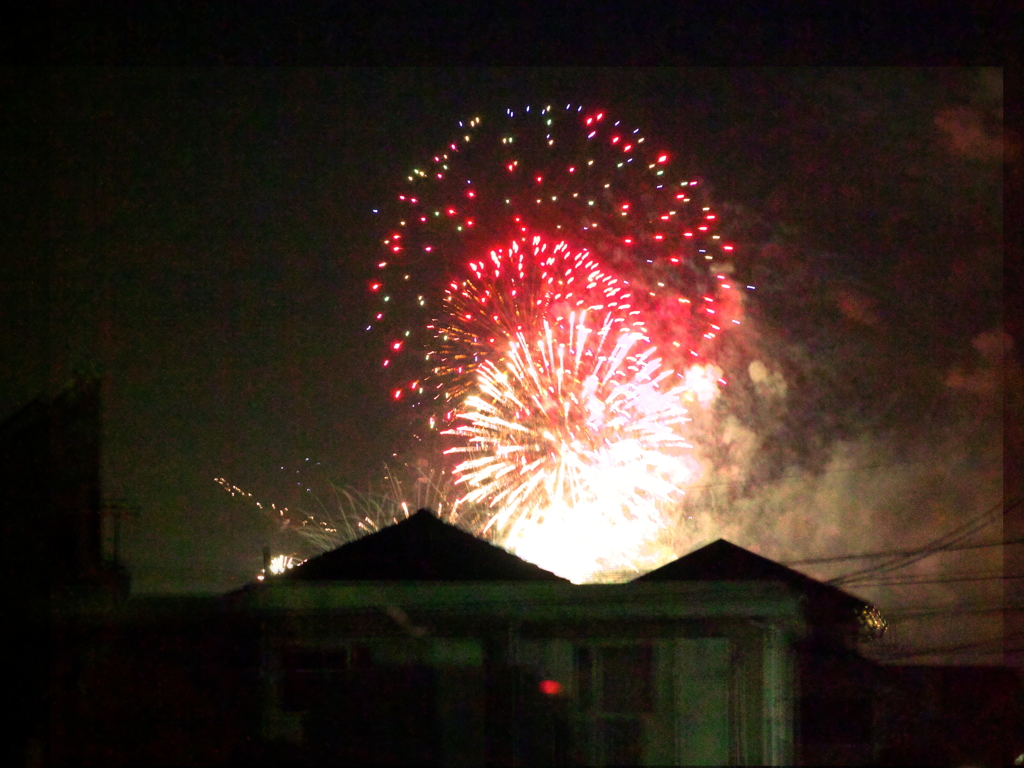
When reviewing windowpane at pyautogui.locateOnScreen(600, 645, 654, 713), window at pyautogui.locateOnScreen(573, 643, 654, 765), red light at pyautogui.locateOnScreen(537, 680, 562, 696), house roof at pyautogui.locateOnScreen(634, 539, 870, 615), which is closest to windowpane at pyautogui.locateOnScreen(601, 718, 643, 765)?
window at pyautogui.locateOnScreen(573, 643, 654, 765)

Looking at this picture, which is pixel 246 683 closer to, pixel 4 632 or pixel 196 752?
pixel 196 752

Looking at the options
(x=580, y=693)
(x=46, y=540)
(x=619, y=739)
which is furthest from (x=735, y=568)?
(x=46, y=540)

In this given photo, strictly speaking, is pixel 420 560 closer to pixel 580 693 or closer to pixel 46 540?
pixel 580 693

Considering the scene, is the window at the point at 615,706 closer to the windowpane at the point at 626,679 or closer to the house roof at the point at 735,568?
the windowpane at the point at 626,679

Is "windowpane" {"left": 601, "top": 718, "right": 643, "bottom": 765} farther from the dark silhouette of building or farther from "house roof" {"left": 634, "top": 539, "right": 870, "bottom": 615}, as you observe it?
the dark silhouette of building

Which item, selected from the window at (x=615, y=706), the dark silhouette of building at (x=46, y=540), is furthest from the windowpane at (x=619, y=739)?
the dark silhouette of building at (x=46, y=540)

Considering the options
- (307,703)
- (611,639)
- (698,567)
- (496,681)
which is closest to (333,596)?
(307,703)
